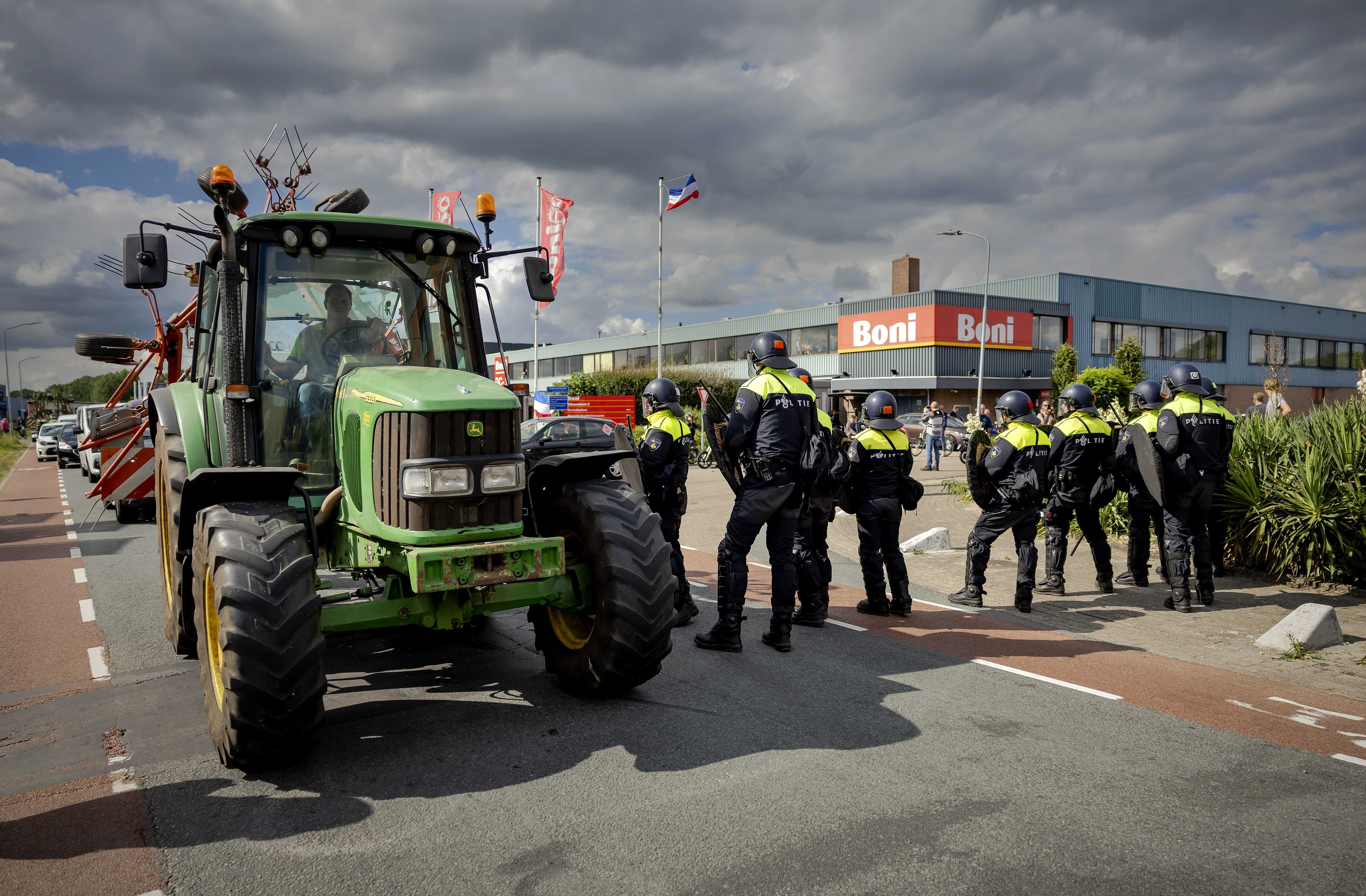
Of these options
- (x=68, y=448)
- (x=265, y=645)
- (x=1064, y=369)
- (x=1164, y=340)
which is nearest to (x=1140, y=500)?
(x=265, y=645)

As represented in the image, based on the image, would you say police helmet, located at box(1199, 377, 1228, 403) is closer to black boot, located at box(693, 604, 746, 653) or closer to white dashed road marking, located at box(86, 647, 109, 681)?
black boot, located at box(693, 604, 746, 653)

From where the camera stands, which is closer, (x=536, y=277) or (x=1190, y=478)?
(x=536, y=277)

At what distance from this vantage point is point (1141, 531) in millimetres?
8898

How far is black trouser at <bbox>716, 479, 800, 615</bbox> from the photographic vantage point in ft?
20.7

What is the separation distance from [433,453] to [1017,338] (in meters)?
43.4

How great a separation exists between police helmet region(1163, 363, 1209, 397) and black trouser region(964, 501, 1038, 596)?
2000 mm

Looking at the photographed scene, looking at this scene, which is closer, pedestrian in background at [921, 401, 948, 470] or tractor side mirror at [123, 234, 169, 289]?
tractor side mirror at [123, 234, 169, 289]

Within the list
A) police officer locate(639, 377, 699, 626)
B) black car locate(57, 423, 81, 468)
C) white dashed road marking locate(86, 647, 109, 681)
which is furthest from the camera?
black car locate(57, 423, 81, 468)

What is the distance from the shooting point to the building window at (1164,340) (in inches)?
1833

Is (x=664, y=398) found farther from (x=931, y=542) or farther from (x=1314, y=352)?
(x=1314, y=352)

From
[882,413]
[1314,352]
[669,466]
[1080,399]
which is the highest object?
[1314,352]

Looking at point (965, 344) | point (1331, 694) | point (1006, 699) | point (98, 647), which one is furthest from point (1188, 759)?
point (965, 344)

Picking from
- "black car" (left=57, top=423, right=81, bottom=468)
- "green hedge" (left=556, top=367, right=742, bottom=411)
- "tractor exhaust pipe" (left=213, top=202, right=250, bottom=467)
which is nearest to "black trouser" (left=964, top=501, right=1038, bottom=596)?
"tractor exhaust pipe" (left=213, top=202, right=250, bottom=467)

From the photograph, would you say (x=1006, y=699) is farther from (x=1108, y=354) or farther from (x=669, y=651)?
(x=1108, y=354)
